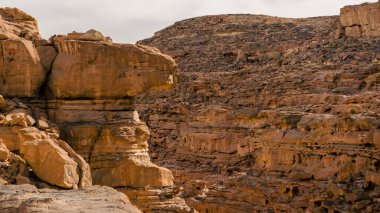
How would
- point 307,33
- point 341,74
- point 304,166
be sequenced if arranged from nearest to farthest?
point 304,166
point 341,74
point 307,33

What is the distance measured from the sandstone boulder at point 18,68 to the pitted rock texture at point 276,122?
1208cm

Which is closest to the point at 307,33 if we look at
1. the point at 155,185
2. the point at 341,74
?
the point at 341,74

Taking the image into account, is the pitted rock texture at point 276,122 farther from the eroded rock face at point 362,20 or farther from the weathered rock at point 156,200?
the weathered rock at point 156,200

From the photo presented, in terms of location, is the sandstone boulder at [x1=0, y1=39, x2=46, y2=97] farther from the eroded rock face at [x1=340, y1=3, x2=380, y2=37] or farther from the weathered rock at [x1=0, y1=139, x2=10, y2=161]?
the eroded rock face at [x1=340, y1=3, x2=380, y2=37]

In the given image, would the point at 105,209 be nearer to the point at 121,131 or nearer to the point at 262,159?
the point at 121,131

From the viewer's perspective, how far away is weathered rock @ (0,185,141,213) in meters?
10.4

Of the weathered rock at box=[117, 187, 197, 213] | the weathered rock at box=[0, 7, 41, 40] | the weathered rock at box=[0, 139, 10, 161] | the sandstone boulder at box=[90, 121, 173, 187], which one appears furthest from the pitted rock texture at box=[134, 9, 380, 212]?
the weathered rock at box=[0, 139, 10, 161]

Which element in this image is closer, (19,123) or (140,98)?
(19,123)

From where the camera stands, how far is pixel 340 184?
88.0 feet

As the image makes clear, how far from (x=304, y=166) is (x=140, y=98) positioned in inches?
1036

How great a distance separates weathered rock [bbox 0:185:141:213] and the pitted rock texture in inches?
549

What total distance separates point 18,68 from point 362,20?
40583 millimetres

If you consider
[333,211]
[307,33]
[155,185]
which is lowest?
[333,211]

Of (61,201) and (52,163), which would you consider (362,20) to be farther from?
(61,201)
